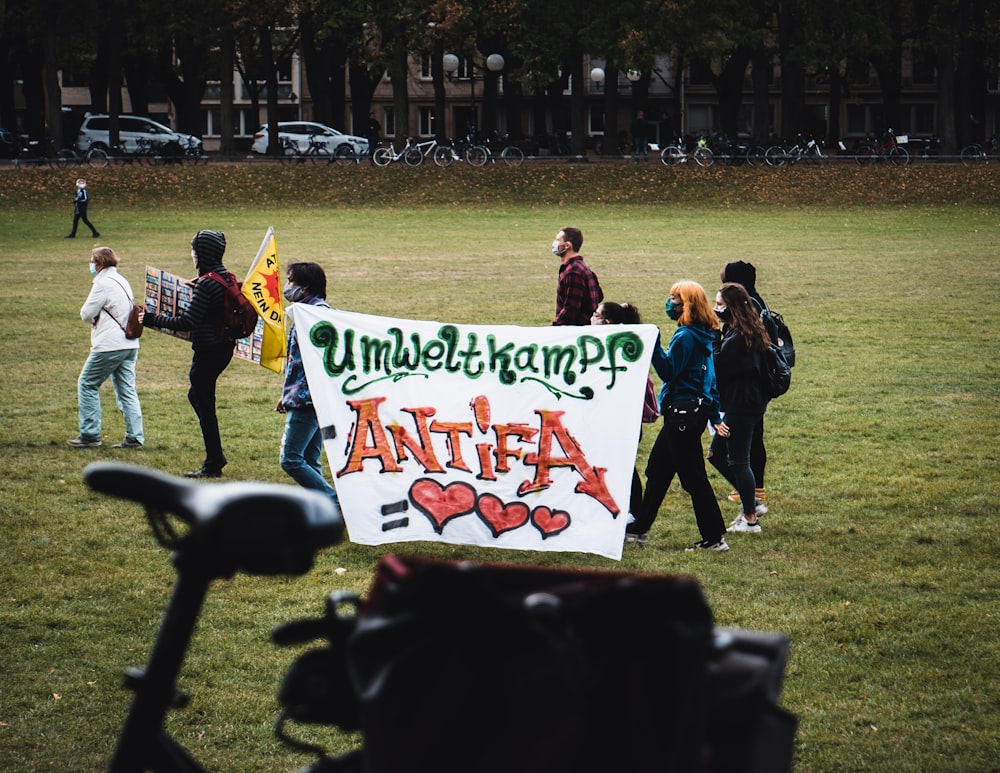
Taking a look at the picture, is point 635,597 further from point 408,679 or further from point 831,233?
point 831,233

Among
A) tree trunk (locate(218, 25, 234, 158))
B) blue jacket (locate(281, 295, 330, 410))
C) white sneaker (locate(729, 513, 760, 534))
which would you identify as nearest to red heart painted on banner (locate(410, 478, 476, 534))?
blue jacket (locate(281, 295, 330, 410))

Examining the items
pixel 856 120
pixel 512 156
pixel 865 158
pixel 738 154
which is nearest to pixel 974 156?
pixel 865 158

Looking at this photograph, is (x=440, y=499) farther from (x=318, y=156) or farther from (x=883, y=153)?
(x=883, y=153)

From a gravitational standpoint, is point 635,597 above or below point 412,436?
above

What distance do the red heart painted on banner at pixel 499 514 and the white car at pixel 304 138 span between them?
4675 cm

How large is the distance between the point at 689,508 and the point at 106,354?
18.6 feet

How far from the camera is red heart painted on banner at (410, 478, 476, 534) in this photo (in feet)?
28.3

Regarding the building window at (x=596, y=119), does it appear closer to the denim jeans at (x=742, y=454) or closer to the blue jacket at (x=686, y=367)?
the denim jeans at (x=742, y=454)

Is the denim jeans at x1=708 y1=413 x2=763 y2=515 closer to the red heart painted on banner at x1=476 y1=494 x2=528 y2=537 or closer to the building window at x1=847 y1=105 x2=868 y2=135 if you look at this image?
the red heart painted on banner at x1=476 y1=494 x2=528 y2=537

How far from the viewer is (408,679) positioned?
5.90 ft

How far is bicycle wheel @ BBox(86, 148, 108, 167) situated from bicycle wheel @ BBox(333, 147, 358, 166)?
8596mm

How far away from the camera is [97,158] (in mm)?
50688

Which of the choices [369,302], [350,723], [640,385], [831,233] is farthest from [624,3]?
[350,723]

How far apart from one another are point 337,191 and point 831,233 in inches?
678
